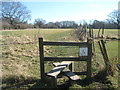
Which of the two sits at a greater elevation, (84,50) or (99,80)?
(84,50)

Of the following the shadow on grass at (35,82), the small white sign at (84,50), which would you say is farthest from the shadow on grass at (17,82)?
the small white sign at (84,50)

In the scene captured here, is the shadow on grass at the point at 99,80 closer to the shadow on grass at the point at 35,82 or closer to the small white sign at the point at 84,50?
the shadow on grass at the point at 35,82

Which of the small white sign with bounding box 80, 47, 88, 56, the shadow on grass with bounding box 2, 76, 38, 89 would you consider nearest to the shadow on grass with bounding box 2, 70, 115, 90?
the shadow on grass with bounding box 2, 76, 38, 89

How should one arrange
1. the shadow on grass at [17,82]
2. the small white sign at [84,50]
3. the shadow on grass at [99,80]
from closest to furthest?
the shadow on grass at [99,80], the shadow on grass at [17,82], the small white sign at [84,50]

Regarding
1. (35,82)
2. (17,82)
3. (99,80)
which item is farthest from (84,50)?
(17,82)

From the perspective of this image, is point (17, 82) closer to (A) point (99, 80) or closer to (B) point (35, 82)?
(B) point (35, 82)

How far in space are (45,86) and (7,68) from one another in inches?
79.1

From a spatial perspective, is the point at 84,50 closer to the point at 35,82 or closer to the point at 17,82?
the point at 35,82

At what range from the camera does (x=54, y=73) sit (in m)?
3.17

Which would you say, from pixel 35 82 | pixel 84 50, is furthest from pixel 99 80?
pixel 35 82

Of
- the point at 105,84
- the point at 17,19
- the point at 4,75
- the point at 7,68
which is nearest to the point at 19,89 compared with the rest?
the point at 4,75

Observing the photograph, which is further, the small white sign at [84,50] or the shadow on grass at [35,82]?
the small white sign at [84,50]

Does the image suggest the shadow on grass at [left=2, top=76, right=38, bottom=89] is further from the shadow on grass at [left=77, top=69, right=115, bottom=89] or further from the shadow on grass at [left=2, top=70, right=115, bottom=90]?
the shadow on grass at [left=77, top=69, right=115, bottom=89]

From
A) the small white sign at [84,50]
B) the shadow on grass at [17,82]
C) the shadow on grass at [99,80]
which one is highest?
the small white sign at [84,50]
